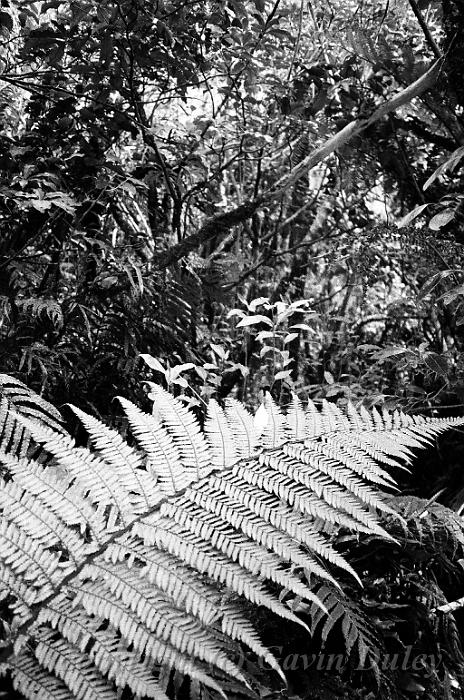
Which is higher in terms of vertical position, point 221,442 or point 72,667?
point 221,442

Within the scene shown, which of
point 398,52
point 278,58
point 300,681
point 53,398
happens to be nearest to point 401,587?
point 300,681

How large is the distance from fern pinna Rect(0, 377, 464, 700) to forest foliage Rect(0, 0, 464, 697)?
45 centimetres

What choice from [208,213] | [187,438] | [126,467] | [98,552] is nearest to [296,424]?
[187,438]

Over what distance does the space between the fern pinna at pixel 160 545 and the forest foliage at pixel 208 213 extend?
0.45 meters

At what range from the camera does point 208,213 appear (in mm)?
2969

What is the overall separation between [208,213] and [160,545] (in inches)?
90.3

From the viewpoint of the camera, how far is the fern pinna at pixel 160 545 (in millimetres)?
826

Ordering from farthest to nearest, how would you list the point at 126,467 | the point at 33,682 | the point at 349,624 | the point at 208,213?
the point at 208,213
the point at 349,624
the point at 126,467
the point at 33,682

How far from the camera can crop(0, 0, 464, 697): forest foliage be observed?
6.76ft

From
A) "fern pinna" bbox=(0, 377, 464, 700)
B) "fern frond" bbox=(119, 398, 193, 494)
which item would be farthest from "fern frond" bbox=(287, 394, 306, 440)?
"fern frond" bbox=(119, 398, 193, 494)

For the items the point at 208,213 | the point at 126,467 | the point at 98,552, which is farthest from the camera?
the point at 208,213

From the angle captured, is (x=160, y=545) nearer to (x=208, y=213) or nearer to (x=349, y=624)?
(x=349, y=624)

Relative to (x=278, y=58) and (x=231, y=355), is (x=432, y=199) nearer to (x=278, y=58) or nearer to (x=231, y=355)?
(x=278, y=58)

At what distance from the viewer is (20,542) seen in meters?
0.91
